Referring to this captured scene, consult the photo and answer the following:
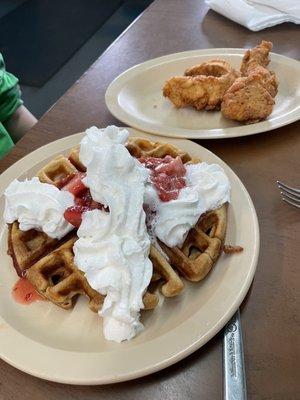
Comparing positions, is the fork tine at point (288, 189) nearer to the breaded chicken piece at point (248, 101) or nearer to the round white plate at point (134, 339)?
the round white plate at point (134, 339)

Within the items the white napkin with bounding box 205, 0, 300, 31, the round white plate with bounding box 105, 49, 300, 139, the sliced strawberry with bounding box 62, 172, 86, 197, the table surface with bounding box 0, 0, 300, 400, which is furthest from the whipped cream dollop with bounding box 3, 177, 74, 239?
the white napkin with bounding box 205, 0, 300, 31

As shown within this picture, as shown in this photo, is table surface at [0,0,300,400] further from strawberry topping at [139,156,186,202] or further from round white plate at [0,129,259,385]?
strawberry topping at [139,156,186,202]

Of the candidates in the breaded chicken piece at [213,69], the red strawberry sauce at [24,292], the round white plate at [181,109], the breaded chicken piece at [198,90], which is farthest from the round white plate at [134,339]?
the breaded chicken piece at [213,69]

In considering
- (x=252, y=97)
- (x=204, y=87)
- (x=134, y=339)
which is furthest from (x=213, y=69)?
(x=134, y=339)

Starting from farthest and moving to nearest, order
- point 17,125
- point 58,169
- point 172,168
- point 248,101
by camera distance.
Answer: point 17,125, point 248,101, point 58,169, point 172,168

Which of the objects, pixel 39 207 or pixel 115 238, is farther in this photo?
pixel 39 207

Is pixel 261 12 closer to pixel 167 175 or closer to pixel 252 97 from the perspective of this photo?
pixel 252 97
